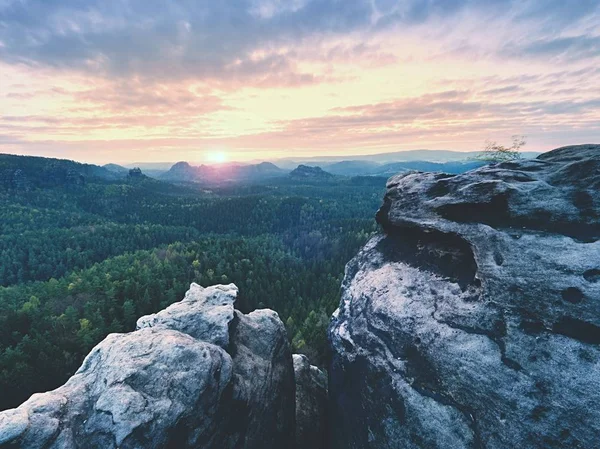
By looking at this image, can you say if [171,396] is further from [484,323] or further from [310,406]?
[310,406]

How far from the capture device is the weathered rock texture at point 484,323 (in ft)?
35.4

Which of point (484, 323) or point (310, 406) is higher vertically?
point (484, 323)

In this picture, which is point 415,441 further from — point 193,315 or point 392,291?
point 193,315

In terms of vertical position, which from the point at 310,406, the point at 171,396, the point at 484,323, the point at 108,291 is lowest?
the point at 108,291

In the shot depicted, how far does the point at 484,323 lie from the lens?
12820mm

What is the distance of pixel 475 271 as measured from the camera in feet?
48.5

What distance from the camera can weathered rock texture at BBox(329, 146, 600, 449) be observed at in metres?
10.8

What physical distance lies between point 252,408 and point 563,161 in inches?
893

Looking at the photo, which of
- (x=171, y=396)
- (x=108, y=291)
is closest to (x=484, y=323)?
(x=171, y=396)

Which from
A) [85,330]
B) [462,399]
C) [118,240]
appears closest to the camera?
[462,399]

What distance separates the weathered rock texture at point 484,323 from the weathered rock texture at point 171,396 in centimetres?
485

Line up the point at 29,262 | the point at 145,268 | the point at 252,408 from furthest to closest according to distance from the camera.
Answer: the point at 29,262 < the point at 145,268 < the point at 252,408

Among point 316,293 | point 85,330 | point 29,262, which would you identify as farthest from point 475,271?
point 29,262

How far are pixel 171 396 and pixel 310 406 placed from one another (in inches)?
550
